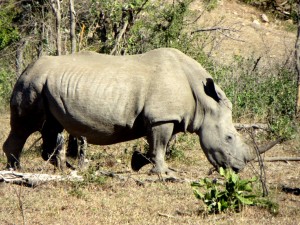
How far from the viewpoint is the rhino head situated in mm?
10438

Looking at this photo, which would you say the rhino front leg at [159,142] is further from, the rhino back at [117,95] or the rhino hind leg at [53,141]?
the rhino hind leg at [53,141]

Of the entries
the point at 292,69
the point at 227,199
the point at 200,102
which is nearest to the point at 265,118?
the point at 292,69

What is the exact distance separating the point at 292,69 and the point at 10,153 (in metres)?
7.58

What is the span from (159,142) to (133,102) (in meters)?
0.61

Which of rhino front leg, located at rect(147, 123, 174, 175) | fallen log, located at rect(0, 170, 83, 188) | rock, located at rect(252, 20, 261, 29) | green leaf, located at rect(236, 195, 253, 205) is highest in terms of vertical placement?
green leaf, located at rect(236, 195, 253, 205)

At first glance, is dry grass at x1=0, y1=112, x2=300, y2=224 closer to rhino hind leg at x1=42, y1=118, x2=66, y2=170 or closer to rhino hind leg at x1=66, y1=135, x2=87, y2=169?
rhino hind leg at x1=42, y1=118, x2=66, y2=170

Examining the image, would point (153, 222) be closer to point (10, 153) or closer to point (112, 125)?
point (112, 125)

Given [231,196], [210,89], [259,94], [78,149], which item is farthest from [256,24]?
[231,196]

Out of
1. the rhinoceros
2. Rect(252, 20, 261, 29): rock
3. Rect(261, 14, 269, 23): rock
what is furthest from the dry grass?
Rect(261, 14, 269, 23): rock

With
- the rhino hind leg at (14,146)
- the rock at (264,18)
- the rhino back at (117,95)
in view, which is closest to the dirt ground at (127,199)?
the rhino hind leg at (14,146)

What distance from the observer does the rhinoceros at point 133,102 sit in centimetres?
1024

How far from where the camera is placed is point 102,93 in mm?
10312

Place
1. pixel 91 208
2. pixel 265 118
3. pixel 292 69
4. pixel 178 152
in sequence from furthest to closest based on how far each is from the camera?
pixel 292 69, pixel 265 118, pixel 178 152, pixel 91 208

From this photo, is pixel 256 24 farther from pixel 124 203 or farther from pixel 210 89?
pixel 124 203
